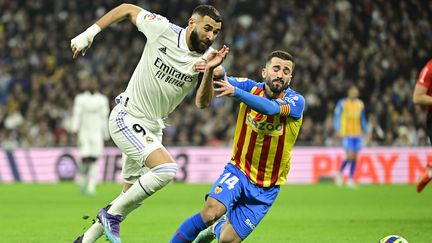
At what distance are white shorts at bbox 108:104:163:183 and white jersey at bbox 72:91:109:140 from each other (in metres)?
9.81

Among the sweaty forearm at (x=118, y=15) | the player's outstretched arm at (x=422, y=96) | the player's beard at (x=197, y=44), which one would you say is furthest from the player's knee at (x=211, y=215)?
the player's outstretched arm at (x=422, y=96)

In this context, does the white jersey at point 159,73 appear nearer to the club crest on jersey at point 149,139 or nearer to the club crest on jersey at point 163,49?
the club crest on jersey at point 163,49

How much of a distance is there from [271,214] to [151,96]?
595 cm

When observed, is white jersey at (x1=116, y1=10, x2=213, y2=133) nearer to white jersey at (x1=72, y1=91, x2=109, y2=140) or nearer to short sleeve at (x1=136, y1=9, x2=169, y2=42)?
short sleeve at (x1=136, y1=9, x2=169, y2=42)

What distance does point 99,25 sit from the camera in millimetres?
7426

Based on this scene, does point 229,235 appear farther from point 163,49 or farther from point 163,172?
point 163,49

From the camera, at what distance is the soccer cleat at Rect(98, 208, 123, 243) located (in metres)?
7.39

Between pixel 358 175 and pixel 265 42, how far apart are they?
18.7 feet

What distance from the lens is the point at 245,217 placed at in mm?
7562

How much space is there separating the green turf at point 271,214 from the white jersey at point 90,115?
1.32 m

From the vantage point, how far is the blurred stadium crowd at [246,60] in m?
23.4

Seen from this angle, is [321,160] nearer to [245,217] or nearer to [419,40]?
[419,40]

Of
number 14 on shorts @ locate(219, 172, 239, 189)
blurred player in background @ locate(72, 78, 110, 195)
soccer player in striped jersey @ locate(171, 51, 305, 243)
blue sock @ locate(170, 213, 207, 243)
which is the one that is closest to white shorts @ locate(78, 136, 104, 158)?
blurred player in background @ locate(72, 78, 110, 195)

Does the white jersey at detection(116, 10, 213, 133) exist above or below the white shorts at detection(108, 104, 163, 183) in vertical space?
above
